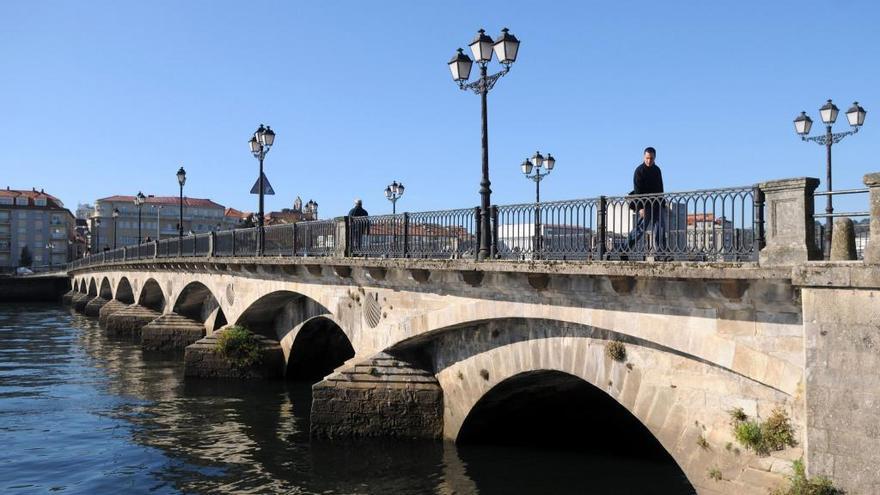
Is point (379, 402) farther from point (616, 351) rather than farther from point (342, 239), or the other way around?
point (616, 351)

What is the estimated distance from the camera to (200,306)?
3362cm

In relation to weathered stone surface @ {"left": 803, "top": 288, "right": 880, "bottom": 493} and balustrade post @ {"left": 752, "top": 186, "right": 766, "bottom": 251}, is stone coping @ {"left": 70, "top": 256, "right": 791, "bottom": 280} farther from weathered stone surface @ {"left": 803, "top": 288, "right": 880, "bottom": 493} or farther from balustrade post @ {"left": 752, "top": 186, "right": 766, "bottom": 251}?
weathered stone surface @ {"left": 803, "top": 288, "right": 880, "bottom": 493}

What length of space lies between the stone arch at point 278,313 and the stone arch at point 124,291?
88.6ft

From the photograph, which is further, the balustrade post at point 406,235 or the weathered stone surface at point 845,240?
the balustrade post at point 406,235

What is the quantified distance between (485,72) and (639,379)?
5.51 meters

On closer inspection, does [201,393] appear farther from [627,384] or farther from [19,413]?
[627,384]

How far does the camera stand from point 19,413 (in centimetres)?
1862

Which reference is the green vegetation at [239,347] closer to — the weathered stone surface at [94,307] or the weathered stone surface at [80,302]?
the weathered stone surface at [94,307]

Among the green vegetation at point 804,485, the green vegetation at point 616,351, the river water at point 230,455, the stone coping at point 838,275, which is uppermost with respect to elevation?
the stone coping at point 838,275

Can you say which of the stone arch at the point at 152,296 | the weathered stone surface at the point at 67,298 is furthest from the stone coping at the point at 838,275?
the weathered stone surface at the point at 67,298

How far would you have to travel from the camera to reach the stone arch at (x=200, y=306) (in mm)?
30409

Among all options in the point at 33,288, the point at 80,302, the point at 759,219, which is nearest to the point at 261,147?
the point at 759,219

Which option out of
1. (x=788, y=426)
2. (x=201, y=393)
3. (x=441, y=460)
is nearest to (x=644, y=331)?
(x=788, y=426)

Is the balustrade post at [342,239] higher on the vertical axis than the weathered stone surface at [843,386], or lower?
higher
